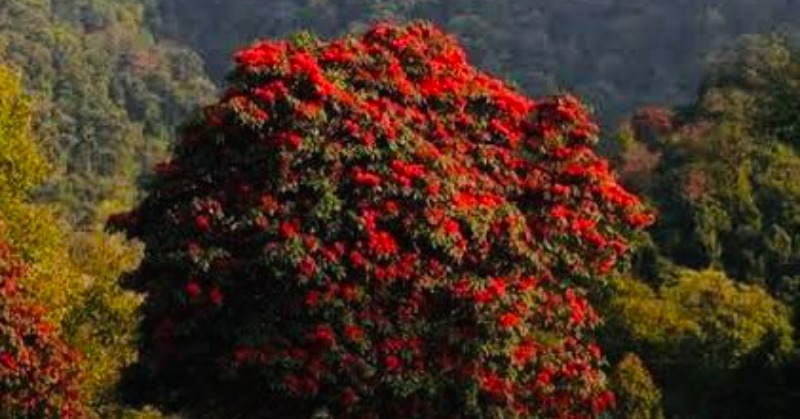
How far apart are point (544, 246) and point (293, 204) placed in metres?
4.38

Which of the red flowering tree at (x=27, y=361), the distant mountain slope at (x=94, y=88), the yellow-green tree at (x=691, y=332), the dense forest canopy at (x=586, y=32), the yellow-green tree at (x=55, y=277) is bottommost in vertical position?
the red flowering tree at (x=27, y=361)

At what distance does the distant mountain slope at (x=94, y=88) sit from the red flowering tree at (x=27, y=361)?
9378 centimetres

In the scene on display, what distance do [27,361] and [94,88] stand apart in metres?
126

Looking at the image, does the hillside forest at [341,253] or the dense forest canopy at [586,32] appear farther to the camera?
the dense forest canopy at [586,32]

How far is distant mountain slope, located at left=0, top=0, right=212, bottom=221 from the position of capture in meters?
132

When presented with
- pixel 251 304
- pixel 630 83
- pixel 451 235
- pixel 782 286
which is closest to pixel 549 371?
pixel 451 235

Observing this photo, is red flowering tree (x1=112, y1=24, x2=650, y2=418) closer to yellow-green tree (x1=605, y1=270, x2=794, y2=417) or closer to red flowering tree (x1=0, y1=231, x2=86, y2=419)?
red flowering tree (x1=0, y1=231, x2=86, y2=419)

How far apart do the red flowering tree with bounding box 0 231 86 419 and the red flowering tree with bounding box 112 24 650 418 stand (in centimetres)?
279

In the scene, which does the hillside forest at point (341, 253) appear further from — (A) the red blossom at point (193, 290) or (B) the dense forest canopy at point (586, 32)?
(B) the dense forest canopy at point (586, 32)

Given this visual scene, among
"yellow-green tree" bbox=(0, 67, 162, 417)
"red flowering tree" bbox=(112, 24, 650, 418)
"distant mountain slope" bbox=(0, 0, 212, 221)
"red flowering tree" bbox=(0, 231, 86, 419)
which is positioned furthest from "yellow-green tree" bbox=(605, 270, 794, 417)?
"distant mountain slope" bbox=(0, 0, 212, 221)

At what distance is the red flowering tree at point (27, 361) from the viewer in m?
25.3

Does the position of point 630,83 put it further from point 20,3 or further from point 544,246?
point 544,246

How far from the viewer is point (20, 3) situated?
165000 millimetres

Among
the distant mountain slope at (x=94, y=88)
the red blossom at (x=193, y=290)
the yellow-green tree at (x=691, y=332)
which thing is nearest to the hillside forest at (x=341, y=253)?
the red blossom at (x=193, y=290)
